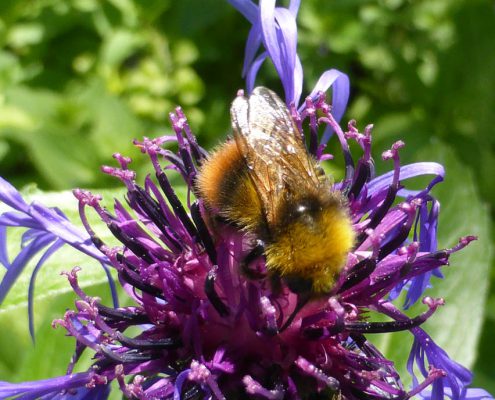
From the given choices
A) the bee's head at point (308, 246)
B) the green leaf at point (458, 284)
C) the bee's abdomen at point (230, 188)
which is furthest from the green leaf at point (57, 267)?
the green leaf at point (458, 284)

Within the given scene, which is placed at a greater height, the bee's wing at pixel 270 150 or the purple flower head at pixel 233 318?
the bee's wing at pixel 270 150

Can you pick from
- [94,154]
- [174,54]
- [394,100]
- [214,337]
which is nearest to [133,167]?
[94,154]

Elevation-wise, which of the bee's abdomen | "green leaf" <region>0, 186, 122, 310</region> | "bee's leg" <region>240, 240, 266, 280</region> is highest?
the bee's abdomen


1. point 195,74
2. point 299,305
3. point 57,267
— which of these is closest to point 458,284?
point 299,305

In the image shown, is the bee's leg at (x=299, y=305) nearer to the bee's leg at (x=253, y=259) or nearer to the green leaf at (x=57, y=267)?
the bee's leg at (x=253, y=259)

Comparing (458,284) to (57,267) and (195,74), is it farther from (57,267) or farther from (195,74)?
(195,74)

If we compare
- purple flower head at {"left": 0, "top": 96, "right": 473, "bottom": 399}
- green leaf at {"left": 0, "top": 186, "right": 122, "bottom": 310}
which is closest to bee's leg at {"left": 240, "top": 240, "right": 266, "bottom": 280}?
purple flower head at {"left": 0, "top": 96, "right": 473, "bottom": 399}

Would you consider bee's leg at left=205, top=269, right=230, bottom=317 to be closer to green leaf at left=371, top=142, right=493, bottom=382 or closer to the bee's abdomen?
the bee's abdomen
